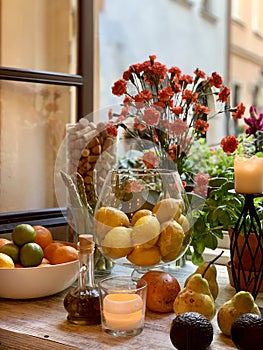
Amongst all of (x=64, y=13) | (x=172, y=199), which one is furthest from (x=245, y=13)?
(x=172, y=199)

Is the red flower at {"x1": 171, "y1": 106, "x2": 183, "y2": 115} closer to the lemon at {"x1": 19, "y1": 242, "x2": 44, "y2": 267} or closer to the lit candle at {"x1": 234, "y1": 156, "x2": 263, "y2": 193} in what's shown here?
the lit candle at {"x1": 234, "y1": 156, "x2": 263, "y2": 193}

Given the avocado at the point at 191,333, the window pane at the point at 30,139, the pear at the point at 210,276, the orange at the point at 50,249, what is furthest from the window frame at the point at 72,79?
the avocado at the point at 191,333

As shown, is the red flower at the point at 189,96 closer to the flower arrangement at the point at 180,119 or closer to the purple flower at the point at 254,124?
Answer: the flower arrangement at the point at 180,119

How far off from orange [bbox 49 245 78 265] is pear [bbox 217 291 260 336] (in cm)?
35

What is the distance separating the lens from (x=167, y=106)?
128 centimetres

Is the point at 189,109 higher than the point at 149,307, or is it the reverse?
the point at 189,109

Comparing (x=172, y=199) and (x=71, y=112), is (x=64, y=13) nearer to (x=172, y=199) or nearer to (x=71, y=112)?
(x=71, y=112)

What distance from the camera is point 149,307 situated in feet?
3.49

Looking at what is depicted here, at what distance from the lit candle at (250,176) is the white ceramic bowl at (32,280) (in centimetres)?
37

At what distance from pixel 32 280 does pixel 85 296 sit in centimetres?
14

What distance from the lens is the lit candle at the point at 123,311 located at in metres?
0.94

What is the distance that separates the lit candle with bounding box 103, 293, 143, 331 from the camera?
0.94m

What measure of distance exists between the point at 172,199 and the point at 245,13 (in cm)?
643

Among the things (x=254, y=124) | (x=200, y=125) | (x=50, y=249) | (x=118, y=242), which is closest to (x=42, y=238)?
(x=50, y=249)
